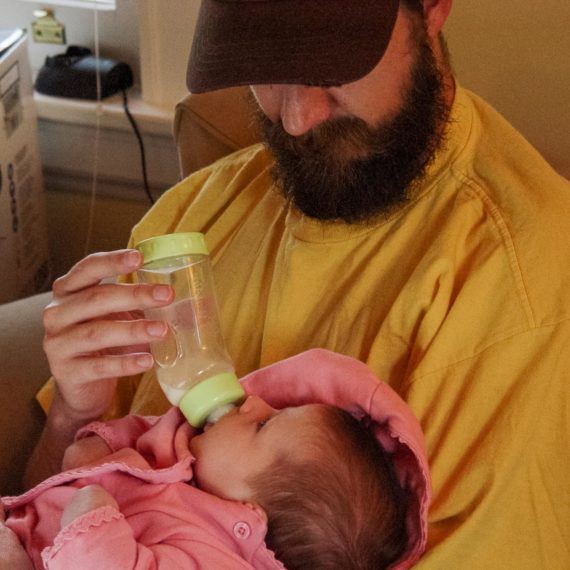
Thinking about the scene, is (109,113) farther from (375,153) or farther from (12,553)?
(12,553)

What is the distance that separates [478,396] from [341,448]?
0.59 ft

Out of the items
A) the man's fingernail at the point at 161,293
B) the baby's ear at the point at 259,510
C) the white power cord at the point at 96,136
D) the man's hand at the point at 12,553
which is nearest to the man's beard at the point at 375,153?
the man's fingernail at the point at 161,293

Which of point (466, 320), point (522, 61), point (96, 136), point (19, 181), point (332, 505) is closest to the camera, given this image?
point (332, 505)

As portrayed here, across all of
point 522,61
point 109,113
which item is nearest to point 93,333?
point 522,61

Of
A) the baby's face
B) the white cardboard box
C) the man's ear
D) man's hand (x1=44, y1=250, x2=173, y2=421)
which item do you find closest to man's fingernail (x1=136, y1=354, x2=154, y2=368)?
man's hand (x1=44, y1=250, x2=173, y2=421)

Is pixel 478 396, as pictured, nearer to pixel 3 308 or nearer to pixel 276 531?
pixel 276 531

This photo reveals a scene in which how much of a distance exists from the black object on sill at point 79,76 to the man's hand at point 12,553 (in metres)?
1.28

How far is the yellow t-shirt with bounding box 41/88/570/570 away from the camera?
1.01 m

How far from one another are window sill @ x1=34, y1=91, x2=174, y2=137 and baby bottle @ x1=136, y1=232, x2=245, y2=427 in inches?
36.9

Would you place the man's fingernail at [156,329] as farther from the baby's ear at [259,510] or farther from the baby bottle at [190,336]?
the baby's ear at [259,510]

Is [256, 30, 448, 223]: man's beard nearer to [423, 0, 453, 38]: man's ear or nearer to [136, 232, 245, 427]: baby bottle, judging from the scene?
[423, 0, 453, 38]: man's ear

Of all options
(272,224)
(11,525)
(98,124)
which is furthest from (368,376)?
(98,124)

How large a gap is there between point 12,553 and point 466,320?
1.97ft

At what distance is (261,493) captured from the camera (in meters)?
0.99
